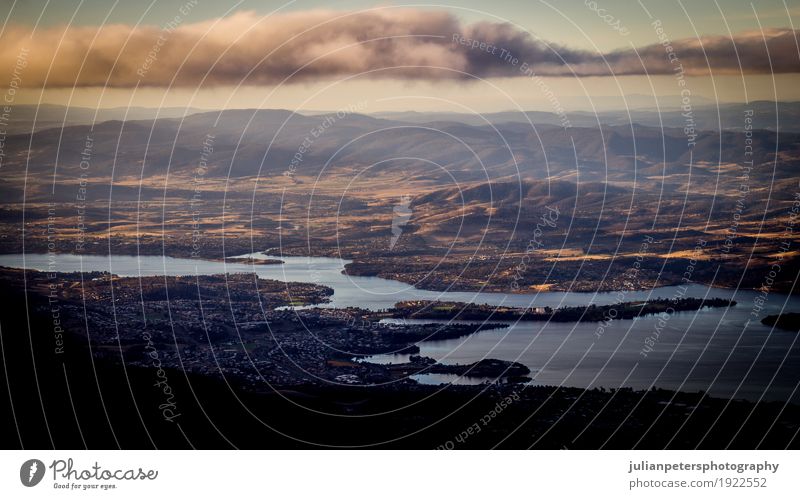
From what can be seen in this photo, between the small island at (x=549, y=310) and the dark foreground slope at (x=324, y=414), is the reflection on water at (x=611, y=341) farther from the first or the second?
the dark foreground slope at (x=324, y=414)

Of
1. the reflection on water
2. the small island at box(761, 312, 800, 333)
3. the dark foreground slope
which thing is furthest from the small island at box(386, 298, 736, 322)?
the dark foreground slope

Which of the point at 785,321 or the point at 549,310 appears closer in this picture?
the point at 785,321

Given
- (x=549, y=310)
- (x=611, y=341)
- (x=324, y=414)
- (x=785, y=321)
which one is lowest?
(x=324, y=414)

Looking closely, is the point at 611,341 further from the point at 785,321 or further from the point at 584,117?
the point at 584,117

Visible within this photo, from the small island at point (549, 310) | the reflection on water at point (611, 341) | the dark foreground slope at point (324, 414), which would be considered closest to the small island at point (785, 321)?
the reflection on water at point (611, 341)

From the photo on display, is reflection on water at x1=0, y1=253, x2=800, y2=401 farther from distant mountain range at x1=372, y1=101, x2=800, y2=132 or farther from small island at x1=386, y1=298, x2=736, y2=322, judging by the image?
distant mountain range at x1=372, y1=101, x2=800, y2=132

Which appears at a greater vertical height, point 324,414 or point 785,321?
point 785,321

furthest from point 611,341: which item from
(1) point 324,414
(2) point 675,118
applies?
(2) point 675,118

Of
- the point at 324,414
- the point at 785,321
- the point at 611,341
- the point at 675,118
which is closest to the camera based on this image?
the point at 324,414
